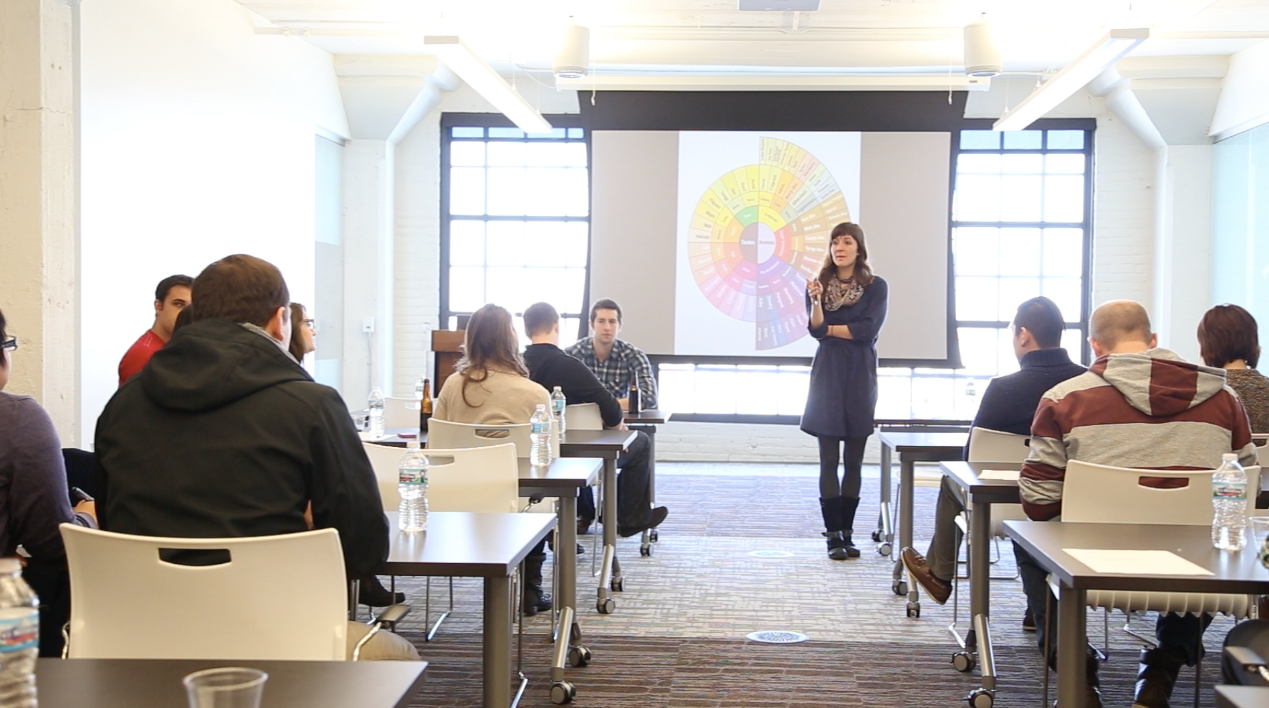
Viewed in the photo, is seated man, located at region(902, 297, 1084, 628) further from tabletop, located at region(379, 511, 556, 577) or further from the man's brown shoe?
tabletop, located at region(379, 511, 556, 577)

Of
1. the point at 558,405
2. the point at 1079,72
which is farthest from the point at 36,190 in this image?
the point at 1079,72

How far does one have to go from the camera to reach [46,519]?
2.55 m

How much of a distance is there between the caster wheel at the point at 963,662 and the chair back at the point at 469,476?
1.62 meters

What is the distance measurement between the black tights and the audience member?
1.80 meters

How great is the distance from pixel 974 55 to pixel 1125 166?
3458 millimetres

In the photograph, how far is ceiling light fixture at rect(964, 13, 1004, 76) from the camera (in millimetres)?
6527

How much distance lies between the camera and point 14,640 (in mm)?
1230

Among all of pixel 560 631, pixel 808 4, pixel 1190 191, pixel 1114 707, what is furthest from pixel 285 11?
pixel 1190 191

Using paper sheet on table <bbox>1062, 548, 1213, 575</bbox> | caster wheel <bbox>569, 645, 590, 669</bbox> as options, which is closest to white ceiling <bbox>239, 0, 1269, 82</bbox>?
caster wheel <bbox>569, 645, 590, 669</bbox>

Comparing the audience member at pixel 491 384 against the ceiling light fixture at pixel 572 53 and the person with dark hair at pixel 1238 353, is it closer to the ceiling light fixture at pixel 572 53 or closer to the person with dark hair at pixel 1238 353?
the person with dark hair at pixel 1238 353

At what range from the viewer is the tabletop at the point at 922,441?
453 centimetres

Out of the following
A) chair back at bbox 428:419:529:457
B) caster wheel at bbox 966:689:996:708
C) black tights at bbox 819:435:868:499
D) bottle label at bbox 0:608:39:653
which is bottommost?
caster wheel at bbox 966:689:996:708

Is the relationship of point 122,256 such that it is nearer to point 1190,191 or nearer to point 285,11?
point 285,11

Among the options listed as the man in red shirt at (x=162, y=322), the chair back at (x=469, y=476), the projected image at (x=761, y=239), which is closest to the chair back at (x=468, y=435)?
the chair back at (x=469, y=476)
